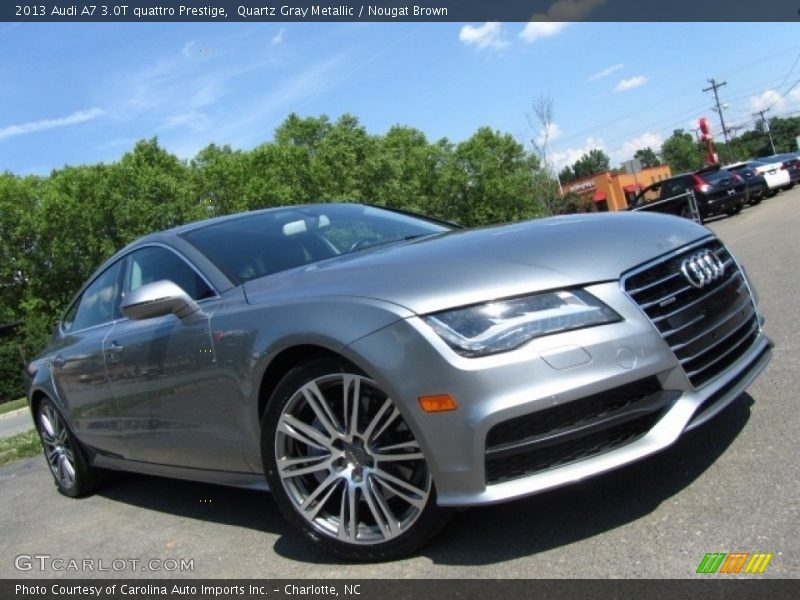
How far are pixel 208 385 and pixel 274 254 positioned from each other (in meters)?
0.75

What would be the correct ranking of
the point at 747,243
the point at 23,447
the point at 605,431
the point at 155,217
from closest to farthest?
the point at 605,431 → the point at 23,447 → the point at 747,243 → the point at 155,217

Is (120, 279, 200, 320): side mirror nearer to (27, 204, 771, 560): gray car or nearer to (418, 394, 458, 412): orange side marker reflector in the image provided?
(27, 204, 771, 560): gray car

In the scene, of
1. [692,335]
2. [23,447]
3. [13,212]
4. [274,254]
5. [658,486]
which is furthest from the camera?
[13,212]

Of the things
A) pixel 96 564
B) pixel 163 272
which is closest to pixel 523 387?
pixel 163 272

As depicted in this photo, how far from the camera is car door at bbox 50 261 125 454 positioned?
432 cm

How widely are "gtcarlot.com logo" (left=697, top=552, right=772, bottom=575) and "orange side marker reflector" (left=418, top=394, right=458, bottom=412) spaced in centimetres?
93

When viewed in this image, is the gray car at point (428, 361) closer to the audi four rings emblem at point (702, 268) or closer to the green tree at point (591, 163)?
the audi four rings emblem at point (702, 268)

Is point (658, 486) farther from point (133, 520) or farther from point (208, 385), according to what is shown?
point (133, 520)

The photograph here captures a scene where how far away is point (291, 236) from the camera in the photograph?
3.95 metres

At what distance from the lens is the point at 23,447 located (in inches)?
315

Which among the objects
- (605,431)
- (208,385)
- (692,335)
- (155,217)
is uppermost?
(155,217)

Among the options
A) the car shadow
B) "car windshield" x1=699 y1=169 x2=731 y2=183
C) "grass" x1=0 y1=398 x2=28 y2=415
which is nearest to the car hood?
the car shadow

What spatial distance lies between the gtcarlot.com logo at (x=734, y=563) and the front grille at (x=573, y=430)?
0.45m

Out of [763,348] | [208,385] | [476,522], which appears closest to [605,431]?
[476,522]
